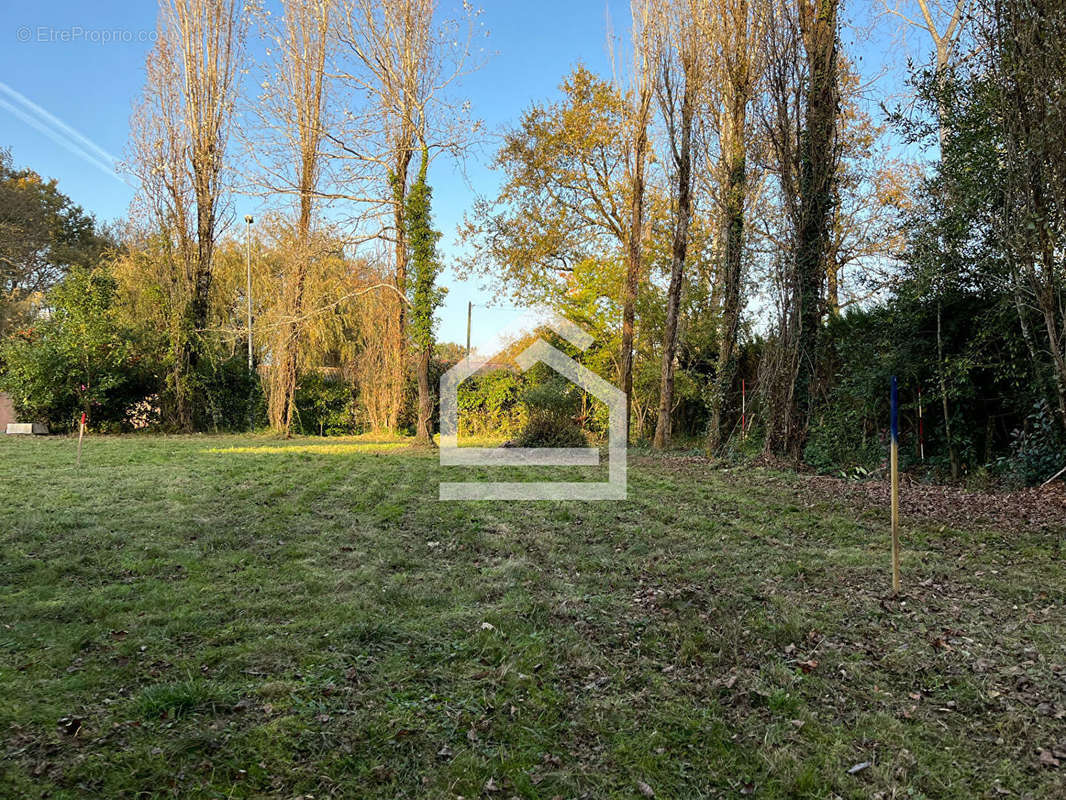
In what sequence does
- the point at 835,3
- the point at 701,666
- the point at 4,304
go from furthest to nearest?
the point at 4,304, the point at 835,3, the point at 701,666

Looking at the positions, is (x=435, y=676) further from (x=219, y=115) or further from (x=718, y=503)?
(x=219, y=115)

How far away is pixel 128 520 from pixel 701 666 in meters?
5.22

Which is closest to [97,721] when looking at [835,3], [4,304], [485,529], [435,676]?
[435,676]

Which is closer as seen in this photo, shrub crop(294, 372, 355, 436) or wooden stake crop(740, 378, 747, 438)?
wooden stake crop(740, 378, 747, 438)

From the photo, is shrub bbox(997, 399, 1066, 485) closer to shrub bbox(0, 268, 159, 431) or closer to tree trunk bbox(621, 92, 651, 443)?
tree trunk bbox(621, 92, 651, 443)

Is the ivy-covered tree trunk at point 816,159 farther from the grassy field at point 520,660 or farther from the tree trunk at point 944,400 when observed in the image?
the grassy field at point 520,660

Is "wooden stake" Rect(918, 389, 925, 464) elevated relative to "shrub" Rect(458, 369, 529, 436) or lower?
lower

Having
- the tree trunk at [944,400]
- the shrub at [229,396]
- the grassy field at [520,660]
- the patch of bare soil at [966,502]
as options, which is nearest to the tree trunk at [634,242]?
the patch of bare soil at [966,502]

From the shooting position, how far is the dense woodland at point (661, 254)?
7.70 metres

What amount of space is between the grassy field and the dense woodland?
3.98m

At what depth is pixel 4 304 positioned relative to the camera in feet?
73.5

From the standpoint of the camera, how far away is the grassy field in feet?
7.34

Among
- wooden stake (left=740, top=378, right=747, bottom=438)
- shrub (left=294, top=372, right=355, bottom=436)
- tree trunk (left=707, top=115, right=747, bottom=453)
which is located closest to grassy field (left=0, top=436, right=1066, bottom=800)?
wooden stake (left=740, top=378, right=747, bottom=438)

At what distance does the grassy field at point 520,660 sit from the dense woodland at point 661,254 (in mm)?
3982
